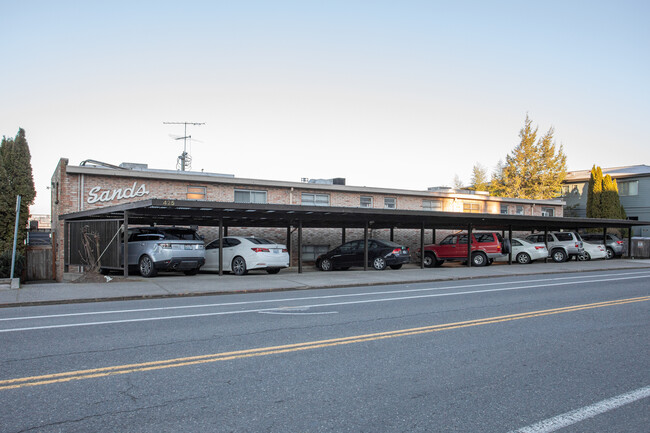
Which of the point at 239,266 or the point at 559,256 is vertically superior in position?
the point at 239,266

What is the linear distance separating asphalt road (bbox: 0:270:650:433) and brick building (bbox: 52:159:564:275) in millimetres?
11459

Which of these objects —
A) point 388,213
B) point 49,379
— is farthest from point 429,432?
point 388,213

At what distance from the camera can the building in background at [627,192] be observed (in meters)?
42.0

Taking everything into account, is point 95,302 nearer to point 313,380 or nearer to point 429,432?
point 313,380

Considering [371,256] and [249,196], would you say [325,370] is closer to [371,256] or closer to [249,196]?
[371,256]

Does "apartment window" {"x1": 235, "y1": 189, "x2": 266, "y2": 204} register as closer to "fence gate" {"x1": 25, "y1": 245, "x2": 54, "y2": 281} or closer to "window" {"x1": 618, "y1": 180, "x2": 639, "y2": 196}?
"fence gate" {"x1": 25, "y1": 245, "x2": 54, "y2": 281}

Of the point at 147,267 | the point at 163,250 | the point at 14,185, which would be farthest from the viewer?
the point at 14,185

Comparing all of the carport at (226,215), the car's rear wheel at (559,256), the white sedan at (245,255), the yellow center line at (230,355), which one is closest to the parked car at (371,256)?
the carport at (226,215)

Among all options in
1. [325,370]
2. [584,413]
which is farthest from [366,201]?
[584,413]

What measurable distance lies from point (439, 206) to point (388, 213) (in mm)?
13223

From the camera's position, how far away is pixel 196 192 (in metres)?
22.7

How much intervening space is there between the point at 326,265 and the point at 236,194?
5622 mm

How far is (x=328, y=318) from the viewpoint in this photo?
28.4 ft

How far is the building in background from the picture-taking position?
42031mm
